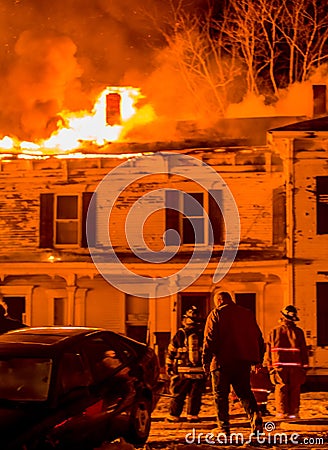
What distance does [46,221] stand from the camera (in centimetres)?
2056

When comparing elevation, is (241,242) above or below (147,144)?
below

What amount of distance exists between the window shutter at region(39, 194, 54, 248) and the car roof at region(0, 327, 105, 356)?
11197mm

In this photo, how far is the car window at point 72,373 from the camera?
309 inches

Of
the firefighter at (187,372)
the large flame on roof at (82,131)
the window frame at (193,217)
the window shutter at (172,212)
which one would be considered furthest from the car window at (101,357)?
the large flame on roof at (82,131)

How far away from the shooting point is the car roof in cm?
817

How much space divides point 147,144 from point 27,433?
15.5 meters

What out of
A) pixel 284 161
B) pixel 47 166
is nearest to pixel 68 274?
pixel 47 166

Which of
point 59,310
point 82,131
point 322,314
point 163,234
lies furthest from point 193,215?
point 82,131

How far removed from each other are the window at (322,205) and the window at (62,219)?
19.0ft

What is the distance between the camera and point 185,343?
11.8 m

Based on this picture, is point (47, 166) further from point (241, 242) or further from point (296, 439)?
point (296, 439)

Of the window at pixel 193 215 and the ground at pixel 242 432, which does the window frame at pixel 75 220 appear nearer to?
the window at pixel 193 215

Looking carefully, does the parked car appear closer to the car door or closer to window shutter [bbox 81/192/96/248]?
the car door

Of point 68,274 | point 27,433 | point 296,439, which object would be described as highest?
point 68,274
